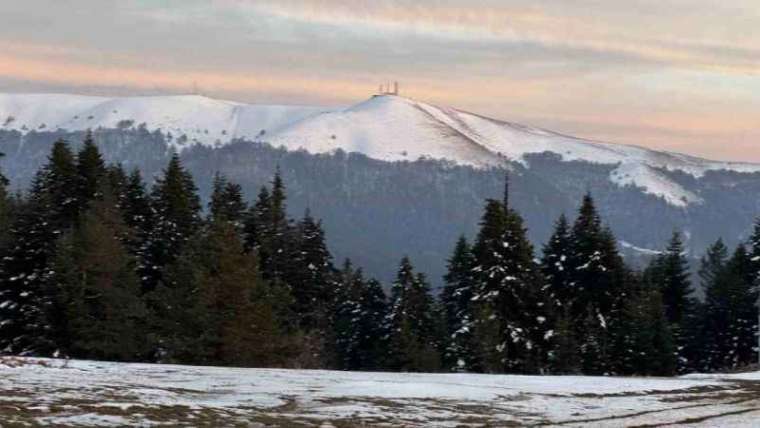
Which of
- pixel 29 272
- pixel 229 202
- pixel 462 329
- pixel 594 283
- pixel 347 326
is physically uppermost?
pixel 229 202

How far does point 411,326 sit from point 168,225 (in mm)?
17150

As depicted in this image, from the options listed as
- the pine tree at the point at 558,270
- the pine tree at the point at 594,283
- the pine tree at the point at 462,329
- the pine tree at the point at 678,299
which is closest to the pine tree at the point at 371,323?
the pine tree at the point at 462,329

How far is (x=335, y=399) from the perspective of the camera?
21297mm

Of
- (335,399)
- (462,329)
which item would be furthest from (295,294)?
(335,399)

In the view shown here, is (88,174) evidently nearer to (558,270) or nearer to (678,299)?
(558,270)

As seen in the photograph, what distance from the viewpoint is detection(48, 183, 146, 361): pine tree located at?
4559cm

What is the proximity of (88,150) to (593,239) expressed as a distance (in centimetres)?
2840

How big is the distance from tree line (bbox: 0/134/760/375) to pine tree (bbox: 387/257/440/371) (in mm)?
125

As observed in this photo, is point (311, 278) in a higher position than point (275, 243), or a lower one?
lower

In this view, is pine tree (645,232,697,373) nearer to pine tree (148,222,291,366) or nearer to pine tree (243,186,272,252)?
pine tree (243,186,272,252)

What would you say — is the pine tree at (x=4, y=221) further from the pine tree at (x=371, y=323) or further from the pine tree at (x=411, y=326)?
the pine tree at (x=371, y=323)

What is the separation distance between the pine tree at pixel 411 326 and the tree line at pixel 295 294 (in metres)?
0.12

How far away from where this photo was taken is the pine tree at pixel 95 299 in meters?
45.6

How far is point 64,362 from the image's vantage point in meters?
25.5
